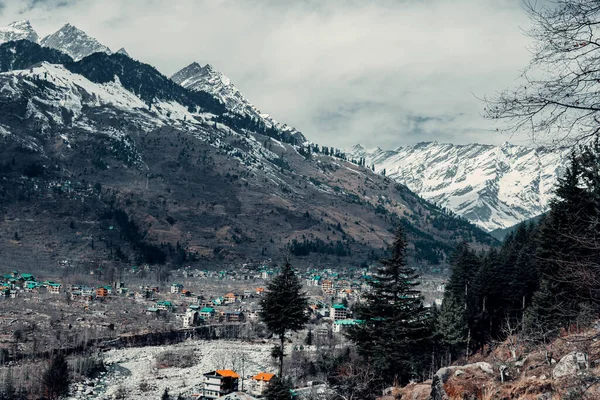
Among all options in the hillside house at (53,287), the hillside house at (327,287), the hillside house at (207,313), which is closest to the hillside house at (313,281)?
the hillside house at (327,287)

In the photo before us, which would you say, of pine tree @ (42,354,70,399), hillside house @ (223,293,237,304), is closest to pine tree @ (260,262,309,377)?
pine tree @ (42,354,70,399)

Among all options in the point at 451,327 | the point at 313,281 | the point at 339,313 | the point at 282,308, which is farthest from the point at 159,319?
the point at 282,308

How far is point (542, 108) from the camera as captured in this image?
6.92 meters

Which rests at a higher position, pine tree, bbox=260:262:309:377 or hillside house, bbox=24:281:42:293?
pine tree, bbox=260:262:309:377

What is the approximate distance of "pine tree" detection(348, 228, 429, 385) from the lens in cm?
2873

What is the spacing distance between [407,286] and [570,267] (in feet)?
81.3

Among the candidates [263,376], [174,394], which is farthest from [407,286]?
[174,394]

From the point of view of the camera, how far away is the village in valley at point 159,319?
6581 centimetres

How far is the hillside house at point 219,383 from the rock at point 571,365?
4727cm

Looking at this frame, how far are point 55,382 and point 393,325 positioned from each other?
41749 millimetres

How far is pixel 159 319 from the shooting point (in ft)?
343

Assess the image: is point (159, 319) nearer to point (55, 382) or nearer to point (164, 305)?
point (164, 305)

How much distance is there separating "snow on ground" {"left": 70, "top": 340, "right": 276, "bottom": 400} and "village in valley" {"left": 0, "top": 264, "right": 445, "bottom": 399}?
1.16 feet

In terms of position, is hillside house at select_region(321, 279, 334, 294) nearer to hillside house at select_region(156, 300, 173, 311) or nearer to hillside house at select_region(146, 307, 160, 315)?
hillside house at select_region(156, 300, 173, 311)
